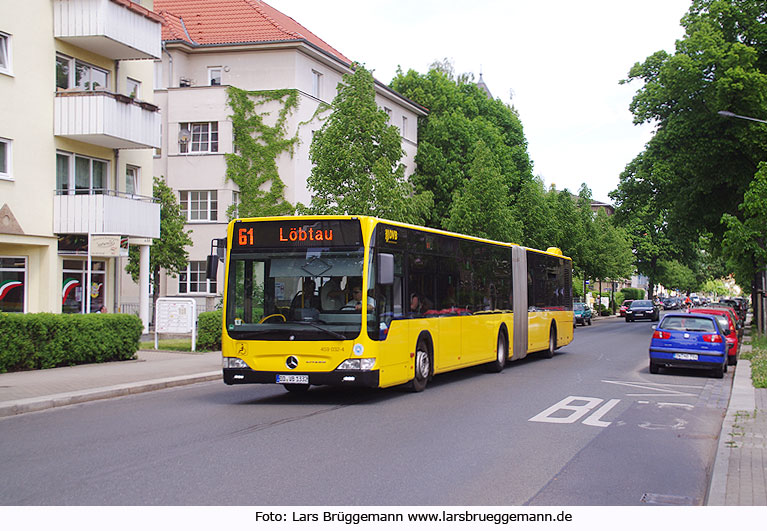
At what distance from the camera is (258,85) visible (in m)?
40.0

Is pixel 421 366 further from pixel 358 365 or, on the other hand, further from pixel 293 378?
pixel 293 378

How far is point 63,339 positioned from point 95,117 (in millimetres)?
10316

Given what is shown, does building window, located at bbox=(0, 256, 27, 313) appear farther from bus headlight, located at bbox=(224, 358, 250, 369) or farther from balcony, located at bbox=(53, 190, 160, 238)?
bus headlight, located at bbox=(224, 358, 250, 369)

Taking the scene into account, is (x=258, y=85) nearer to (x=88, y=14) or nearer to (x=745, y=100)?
(x=88, y=14)

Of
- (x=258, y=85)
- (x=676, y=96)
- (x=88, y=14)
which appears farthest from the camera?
Answer: (x=258, y=85)

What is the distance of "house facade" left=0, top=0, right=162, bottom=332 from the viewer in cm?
2398

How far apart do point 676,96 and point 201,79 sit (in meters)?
22.5

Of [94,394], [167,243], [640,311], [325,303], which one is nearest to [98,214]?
[167,243]

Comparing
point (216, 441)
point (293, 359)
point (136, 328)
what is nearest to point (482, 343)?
point (293, 359)

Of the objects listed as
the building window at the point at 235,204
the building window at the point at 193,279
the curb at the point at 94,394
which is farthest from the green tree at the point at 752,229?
the building window at the point at 193,279

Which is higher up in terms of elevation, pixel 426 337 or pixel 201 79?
pixel 201 79

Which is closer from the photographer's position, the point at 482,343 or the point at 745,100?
the point at 482,343

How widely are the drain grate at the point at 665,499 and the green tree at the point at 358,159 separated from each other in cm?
2160

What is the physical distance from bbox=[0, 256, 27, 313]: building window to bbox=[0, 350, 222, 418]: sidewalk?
6.56 metres
